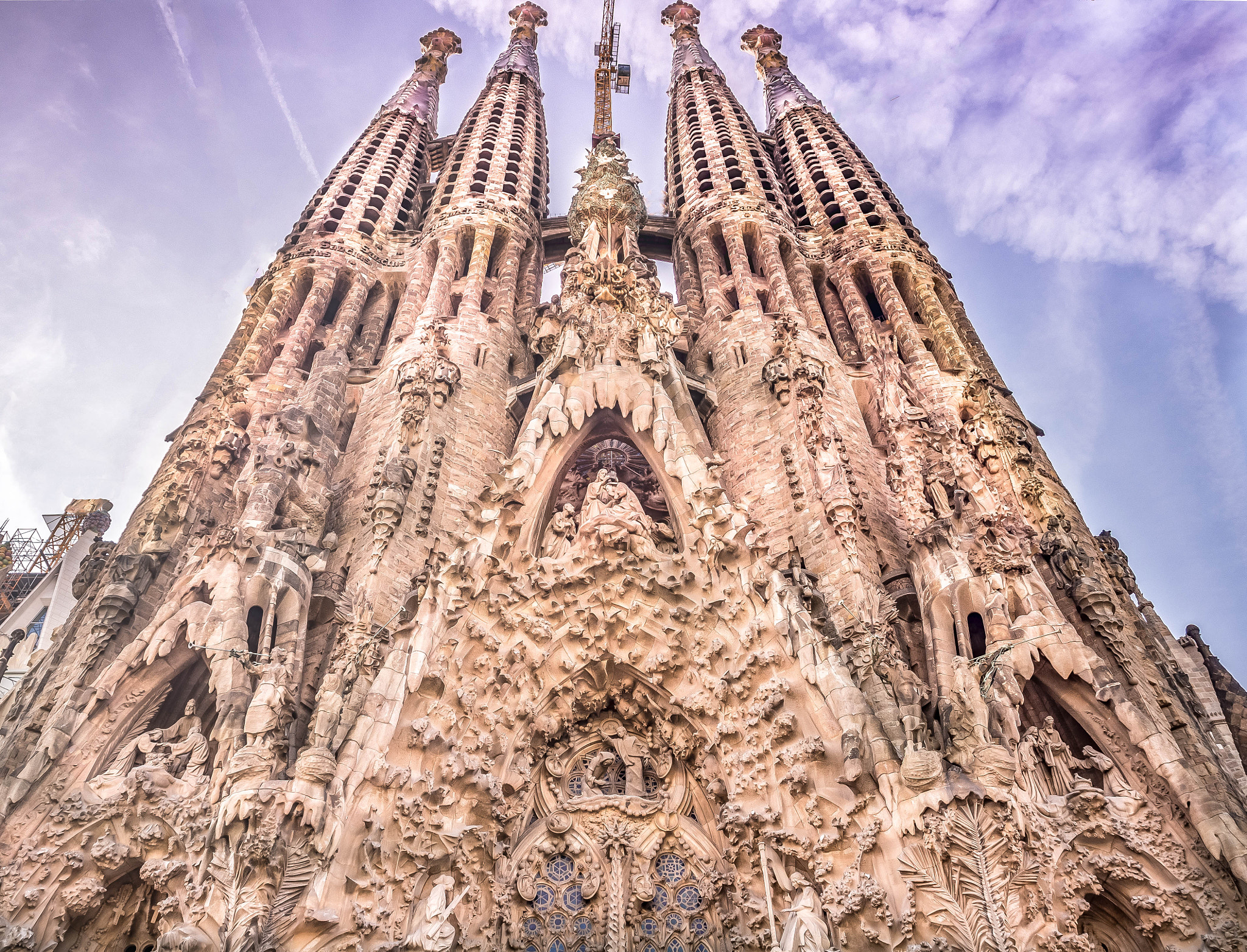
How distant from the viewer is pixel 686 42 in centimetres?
3419

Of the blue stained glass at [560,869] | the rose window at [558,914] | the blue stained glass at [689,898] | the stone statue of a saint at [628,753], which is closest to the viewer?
the rose window at [558,914]

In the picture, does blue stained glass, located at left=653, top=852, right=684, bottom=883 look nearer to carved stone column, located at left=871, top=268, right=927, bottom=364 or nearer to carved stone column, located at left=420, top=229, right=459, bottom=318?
carved stone column, located at left=871, top=268, right=927, bottom=364

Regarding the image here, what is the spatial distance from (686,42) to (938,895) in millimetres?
31784

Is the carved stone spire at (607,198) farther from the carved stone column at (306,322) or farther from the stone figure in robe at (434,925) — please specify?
the stone figure in robe at (434,925)

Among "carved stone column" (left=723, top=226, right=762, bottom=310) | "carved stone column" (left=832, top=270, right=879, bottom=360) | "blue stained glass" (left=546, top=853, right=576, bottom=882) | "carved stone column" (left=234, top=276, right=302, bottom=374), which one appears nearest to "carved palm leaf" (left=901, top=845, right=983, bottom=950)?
"blue stained glass" (left=546, top=853, right=576, bottom=882)

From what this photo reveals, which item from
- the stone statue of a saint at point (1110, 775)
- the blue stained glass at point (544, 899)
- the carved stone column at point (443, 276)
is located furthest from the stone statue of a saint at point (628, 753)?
the carved stone column at point (443, 276)

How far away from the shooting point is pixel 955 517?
42.3ft

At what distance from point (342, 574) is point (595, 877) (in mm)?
5421

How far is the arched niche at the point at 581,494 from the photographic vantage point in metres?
12.6

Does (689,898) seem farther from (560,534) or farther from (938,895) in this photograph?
(560,534)

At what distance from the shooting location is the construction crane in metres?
37.5

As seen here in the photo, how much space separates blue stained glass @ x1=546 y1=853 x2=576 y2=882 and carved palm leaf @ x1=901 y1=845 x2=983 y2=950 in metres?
3.87

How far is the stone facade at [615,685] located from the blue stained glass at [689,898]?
0.03 m

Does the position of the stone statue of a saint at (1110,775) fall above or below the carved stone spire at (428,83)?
below
